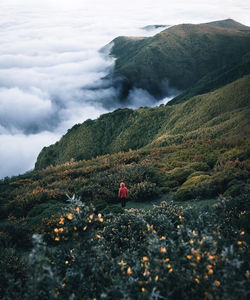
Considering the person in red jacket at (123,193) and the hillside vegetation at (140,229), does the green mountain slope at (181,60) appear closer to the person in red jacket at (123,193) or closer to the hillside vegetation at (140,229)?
the hillside vegetation at (140,229)

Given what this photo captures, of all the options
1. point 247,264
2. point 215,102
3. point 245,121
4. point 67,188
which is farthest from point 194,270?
point 215,102

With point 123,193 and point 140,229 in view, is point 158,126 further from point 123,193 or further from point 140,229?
point 140,229

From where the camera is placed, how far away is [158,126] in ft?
184

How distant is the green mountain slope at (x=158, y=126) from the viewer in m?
34.0

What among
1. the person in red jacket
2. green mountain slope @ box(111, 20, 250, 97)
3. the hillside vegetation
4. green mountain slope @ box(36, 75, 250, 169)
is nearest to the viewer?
the hillside vegetation

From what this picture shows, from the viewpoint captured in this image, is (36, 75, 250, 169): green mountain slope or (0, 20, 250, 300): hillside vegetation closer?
(0, 20, 250, 300): hillside vegetation

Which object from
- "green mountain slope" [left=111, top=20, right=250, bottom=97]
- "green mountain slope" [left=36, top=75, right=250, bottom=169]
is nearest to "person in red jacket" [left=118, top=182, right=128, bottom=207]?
"green mountain slope" [left=36, top=75, right=250, bottom=169]

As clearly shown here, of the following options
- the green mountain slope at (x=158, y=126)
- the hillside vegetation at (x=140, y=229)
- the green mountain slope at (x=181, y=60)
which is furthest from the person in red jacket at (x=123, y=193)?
the green mountain slope at (x=181, y=60)

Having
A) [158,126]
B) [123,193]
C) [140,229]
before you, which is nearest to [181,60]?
[158,126]

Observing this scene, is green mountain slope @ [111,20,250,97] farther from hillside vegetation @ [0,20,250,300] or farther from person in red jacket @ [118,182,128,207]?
person in red jacket @ [118,182,128,207]

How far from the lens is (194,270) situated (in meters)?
4.71

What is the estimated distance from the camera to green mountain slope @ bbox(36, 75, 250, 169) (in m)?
34.0

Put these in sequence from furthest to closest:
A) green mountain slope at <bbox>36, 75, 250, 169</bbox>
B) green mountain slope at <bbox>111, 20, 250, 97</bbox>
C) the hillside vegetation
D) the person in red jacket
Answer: green mountain slope at <bbox>111, 20, 250, 97</bbox> → green mountain slope at <bbox>36, 75, 250, 169</bbox> → the person in red jacket → the hillside vegetation

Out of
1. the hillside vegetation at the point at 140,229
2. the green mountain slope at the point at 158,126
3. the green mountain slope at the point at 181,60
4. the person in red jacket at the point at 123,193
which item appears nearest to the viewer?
the hillside vegetation at the point at 140,229
